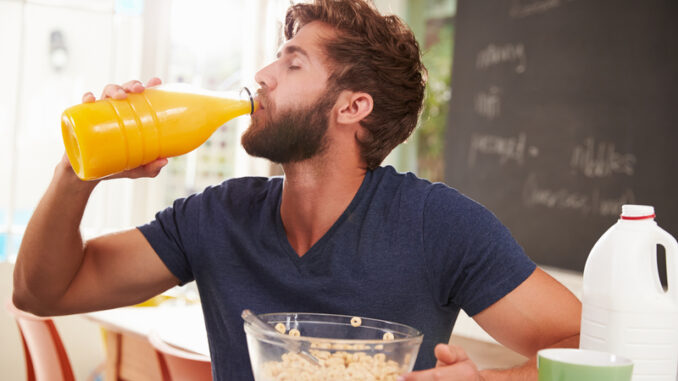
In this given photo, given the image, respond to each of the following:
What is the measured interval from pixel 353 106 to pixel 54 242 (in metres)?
0.61

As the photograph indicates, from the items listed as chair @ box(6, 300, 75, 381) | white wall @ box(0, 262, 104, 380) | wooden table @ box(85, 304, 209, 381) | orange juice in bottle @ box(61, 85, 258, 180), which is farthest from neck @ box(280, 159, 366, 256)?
white wall @ box(0, 262, 104, 380)

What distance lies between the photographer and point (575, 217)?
107 inches

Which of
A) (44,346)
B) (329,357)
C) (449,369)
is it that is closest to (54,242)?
(329,357)

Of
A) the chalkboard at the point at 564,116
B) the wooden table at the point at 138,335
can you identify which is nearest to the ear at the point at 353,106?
the wooden table at the point at 138,335

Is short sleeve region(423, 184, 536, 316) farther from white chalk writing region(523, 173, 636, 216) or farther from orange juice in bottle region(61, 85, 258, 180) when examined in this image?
white chalk writing region(523, 173, 636, 216)

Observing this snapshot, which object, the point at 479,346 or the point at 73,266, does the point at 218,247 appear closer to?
the point at 73,266

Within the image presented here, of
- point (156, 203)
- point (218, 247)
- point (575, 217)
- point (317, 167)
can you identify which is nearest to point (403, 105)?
point (317, 167)

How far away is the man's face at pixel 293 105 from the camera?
1.24 meters

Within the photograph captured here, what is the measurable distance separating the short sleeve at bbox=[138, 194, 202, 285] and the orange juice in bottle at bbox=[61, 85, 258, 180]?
0.82 feet

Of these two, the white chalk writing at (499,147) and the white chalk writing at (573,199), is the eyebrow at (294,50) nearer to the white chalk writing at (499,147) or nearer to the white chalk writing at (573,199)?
the white chalk writing at (573,199)

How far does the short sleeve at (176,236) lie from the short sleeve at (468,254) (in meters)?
0.45

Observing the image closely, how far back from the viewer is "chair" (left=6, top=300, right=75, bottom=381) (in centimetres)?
214

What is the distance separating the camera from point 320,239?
1205mm

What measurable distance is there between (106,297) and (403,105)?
705 mm
